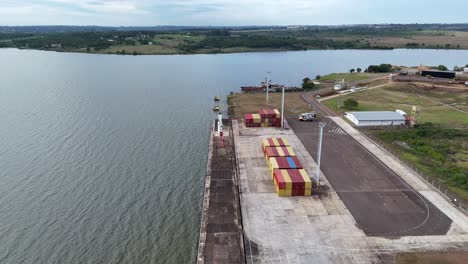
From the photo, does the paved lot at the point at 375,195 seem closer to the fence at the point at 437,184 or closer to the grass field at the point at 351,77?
the fence at the point at 437,184

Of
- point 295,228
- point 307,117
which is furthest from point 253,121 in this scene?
point 295,228

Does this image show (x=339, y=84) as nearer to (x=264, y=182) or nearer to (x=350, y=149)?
(x=350, y=149)

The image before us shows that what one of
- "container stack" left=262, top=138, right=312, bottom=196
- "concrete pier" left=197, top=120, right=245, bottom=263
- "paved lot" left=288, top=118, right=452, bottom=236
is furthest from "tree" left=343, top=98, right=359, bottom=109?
"concrete pier" left=197, top=120, right=245, bottom=263

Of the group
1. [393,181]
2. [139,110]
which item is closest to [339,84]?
[139,110]

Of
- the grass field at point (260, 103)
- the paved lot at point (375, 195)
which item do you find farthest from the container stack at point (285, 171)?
the grass field at point (260, 103)

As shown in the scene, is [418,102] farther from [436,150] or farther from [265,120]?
[265,120]

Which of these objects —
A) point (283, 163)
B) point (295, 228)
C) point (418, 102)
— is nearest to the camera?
point (295, 228)
